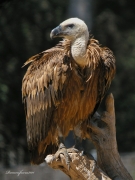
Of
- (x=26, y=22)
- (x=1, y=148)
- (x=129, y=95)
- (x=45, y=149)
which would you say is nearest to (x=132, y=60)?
(x=129, y=95)

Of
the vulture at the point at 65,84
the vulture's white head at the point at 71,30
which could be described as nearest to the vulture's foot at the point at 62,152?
the vulture at the point at 65,84

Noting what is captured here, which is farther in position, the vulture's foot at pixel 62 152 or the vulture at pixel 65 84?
the vulture at pixel 65 84

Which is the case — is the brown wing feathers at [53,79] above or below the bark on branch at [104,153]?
above

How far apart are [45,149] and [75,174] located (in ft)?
2.45

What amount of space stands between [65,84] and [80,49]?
0.40 meters

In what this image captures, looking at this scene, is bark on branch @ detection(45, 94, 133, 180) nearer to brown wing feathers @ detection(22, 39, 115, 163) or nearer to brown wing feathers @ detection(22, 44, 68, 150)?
brown wing feathers @ detection(22, 39, 115, 163)

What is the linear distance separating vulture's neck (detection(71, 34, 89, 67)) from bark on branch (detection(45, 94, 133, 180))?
484mm

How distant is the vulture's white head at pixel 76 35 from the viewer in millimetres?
7418

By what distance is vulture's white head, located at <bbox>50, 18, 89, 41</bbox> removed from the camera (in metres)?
7.44

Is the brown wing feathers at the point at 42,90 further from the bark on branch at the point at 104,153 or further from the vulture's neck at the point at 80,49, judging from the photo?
the bark on branch at the point at 104,153

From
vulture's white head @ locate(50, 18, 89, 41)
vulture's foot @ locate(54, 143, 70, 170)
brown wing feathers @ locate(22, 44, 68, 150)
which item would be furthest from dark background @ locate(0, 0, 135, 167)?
vulture's foot @ locate(54, 143, 70, 170)

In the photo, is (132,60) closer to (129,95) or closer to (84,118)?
(129,95)

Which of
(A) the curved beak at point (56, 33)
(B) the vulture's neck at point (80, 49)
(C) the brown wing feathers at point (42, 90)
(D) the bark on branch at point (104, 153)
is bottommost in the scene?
(D) the bark on branch at point (104, 153)

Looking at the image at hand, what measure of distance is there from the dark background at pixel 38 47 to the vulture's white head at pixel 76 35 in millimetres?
4968
